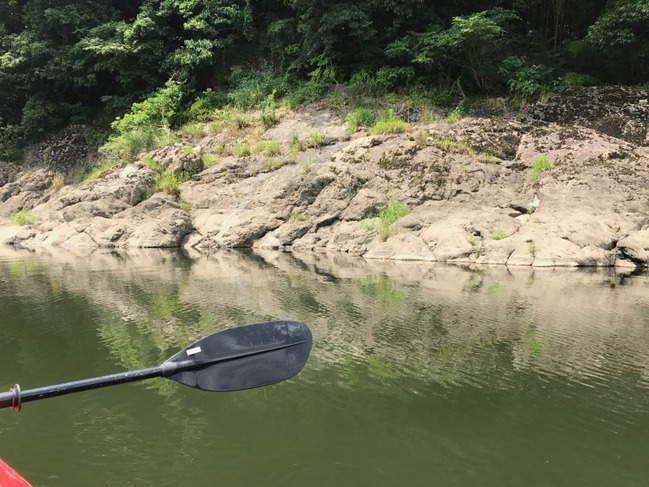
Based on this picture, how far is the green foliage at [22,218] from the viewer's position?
66.4 ft

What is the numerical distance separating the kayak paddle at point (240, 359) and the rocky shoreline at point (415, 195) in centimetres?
981

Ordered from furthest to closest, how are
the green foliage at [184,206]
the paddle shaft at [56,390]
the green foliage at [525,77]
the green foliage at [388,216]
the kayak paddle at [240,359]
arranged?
1. the green foliage at [525,77]
2. the green foliage at [184,206]
3. the green foliage at [388,216]
4. the kayak paddle at [240,359]
5. the paddle shaft at [56,390]

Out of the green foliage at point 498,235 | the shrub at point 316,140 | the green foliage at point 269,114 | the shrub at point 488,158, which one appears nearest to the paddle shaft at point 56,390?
the green foliage at point 498,235

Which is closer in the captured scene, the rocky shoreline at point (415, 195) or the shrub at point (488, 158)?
the rocky shoreline at point (415, 195)

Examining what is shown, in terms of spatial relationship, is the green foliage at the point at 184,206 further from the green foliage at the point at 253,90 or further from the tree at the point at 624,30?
the tree at the point at 624,30

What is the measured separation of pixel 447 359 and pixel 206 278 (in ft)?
20.7

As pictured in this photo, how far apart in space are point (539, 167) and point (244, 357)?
1327 centimetres

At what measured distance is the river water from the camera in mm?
3445

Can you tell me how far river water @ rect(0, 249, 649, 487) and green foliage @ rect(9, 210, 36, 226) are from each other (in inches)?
489

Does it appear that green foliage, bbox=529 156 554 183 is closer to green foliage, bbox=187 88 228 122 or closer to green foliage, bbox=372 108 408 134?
green foliage, bbox=372 108 408 134

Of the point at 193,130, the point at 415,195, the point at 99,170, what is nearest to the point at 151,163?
the point at 193,130

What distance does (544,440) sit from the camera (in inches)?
148

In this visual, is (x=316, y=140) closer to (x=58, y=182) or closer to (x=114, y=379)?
(x=58, y=182)

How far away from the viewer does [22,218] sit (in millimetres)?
20531
